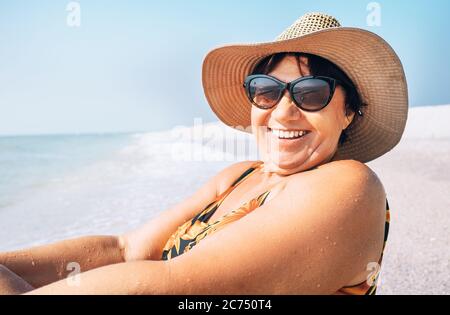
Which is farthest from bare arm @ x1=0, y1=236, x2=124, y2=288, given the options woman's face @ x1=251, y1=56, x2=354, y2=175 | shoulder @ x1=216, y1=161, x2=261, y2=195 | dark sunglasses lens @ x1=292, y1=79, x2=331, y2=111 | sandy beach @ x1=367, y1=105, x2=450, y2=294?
sandy beach @ x1=367, y1=105, x2=450, y2=294

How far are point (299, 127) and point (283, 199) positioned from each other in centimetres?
50

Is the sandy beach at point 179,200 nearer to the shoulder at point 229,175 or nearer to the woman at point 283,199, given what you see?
the shoulder at point 229,175

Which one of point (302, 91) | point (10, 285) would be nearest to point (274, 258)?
point (302, 91)

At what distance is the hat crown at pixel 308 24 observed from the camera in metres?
1.99

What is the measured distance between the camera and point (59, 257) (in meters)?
2.19

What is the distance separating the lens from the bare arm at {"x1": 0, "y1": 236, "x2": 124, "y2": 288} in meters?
2.09

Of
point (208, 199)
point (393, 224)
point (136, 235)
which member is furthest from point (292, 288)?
point (393, 224)

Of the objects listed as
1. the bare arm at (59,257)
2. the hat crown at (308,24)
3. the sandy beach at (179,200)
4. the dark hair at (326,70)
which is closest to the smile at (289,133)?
the dark hair at (326,70)

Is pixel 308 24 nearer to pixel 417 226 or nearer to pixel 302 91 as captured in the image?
pixel 302 91

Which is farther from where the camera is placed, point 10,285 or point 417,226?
point 417,226

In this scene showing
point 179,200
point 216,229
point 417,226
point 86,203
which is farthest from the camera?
point 86,203

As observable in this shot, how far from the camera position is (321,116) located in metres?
1.93

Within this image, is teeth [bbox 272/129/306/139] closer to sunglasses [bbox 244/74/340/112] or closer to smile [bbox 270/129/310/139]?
smile [bbox 270/129/310/139]

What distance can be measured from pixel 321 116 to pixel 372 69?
0.35 meters
